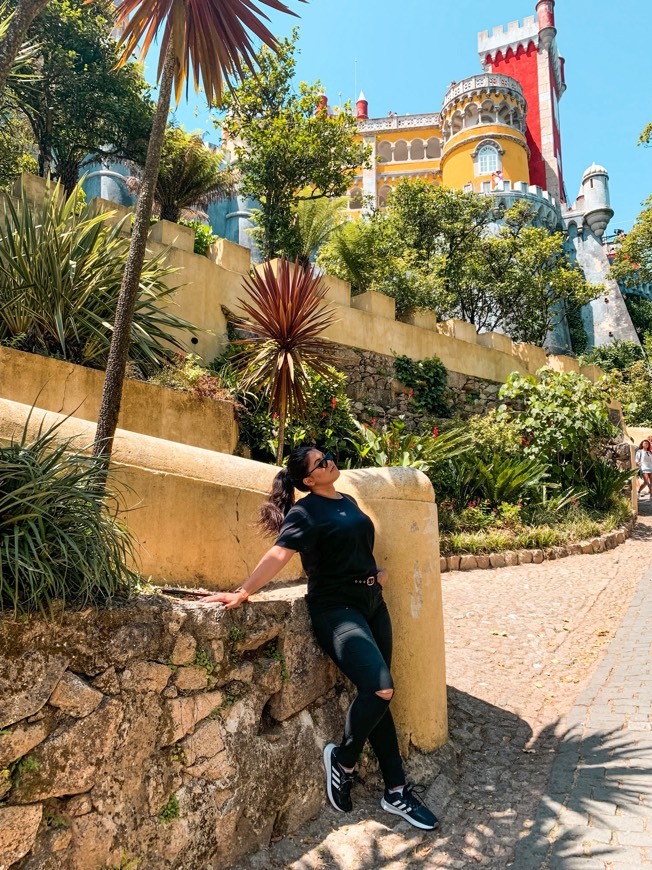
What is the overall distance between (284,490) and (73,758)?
64.2 inches

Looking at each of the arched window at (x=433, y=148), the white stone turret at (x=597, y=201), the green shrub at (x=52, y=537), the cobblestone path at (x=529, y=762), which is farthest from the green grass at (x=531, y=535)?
the arched window at (x=433, y=148)

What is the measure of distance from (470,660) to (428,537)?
2.03m

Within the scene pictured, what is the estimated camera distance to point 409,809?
3.02 meters

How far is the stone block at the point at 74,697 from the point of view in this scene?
2.21m

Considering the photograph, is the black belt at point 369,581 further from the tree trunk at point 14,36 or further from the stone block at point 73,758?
the tree trunk at point 14,36

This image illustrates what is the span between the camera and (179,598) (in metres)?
2.92

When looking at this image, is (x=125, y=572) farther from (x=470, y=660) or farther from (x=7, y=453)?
(x=470, y=660)

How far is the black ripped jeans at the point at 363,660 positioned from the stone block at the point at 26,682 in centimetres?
132

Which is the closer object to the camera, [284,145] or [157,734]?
[157,734]

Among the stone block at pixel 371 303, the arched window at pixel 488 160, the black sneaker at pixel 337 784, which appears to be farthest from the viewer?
the arched window at pixel 488 160

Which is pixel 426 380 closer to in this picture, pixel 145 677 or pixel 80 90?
pixel 145 677

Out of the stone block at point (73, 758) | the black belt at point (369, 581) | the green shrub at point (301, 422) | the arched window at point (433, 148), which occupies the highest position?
the arched window at point (433, 148)

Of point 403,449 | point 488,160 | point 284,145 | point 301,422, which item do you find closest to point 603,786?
point 301,422

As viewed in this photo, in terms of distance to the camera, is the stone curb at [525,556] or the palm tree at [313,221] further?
the palm tree at [313,221]
